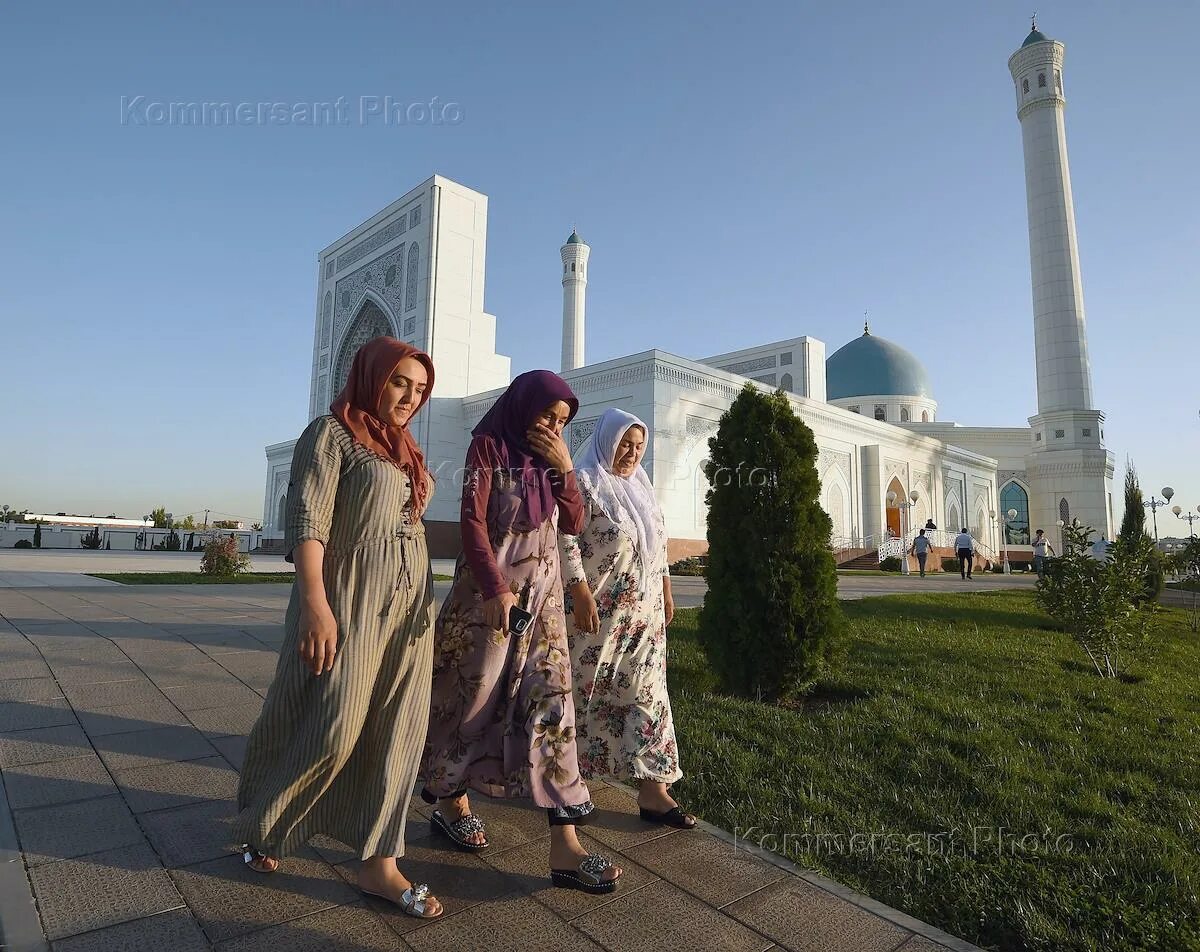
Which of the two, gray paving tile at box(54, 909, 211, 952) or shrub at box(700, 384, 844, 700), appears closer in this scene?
gray paving tile at box(54, 909, 211, 952)

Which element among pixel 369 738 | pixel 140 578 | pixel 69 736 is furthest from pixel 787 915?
pixel 140 578

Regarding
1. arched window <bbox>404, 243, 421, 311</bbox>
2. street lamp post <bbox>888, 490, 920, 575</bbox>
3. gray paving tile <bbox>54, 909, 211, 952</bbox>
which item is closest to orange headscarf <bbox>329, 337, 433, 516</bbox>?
gray paving tile <bbox>54, 909, 211, 952</bbox>

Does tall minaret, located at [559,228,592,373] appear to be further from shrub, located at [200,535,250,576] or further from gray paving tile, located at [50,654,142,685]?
gray paving tile, located at [50,654,142,685]

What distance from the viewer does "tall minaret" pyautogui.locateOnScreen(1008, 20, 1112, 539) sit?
24716 mm

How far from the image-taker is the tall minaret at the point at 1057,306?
24716 mm

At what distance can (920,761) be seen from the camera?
9.34 feet

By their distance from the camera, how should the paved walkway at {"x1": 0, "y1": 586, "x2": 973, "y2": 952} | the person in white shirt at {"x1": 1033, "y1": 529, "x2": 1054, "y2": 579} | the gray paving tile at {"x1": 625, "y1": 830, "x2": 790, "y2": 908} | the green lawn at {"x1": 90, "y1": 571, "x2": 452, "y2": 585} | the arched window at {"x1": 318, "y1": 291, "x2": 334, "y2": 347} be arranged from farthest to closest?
the arched window at {"x1": 318, "y1": 291, "x2": 334, "y2": 347} < the green lawn at {"x1": 90, "y1": 571, "x2": 452, "y2": 585} < the person in white shirt at {"x1": 1033, "y1": 529, "x2": 1054, "y2": 579} < the gray paving tile at {"x1": 625, "y1": 830, "x2": 790, "y2": 908} < the paved walkway at {"x1": 0, "y1": 586, "x2": 973, "y2": 952}

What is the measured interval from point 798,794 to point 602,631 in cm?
88

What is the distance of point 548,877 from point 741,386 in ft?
50.2

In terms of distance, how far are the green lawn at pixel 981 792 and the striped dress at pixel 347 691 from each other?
1131 millimetres

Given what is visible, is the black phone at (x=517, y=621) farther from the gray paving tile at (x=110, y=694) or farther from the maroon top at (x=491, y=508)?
the gray paving tile at (x=110, y=694)

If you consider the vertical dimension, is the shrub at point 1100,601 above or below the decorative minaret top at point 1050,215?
below

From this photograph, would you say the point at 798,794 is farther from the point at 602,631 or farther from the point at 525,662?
the point at 525,662

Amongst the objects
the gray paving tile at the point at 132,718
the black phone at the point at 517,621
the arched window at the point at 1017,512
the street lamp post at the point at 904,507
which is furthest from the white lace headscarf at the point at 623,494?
the arched window at the point at 1017,512
